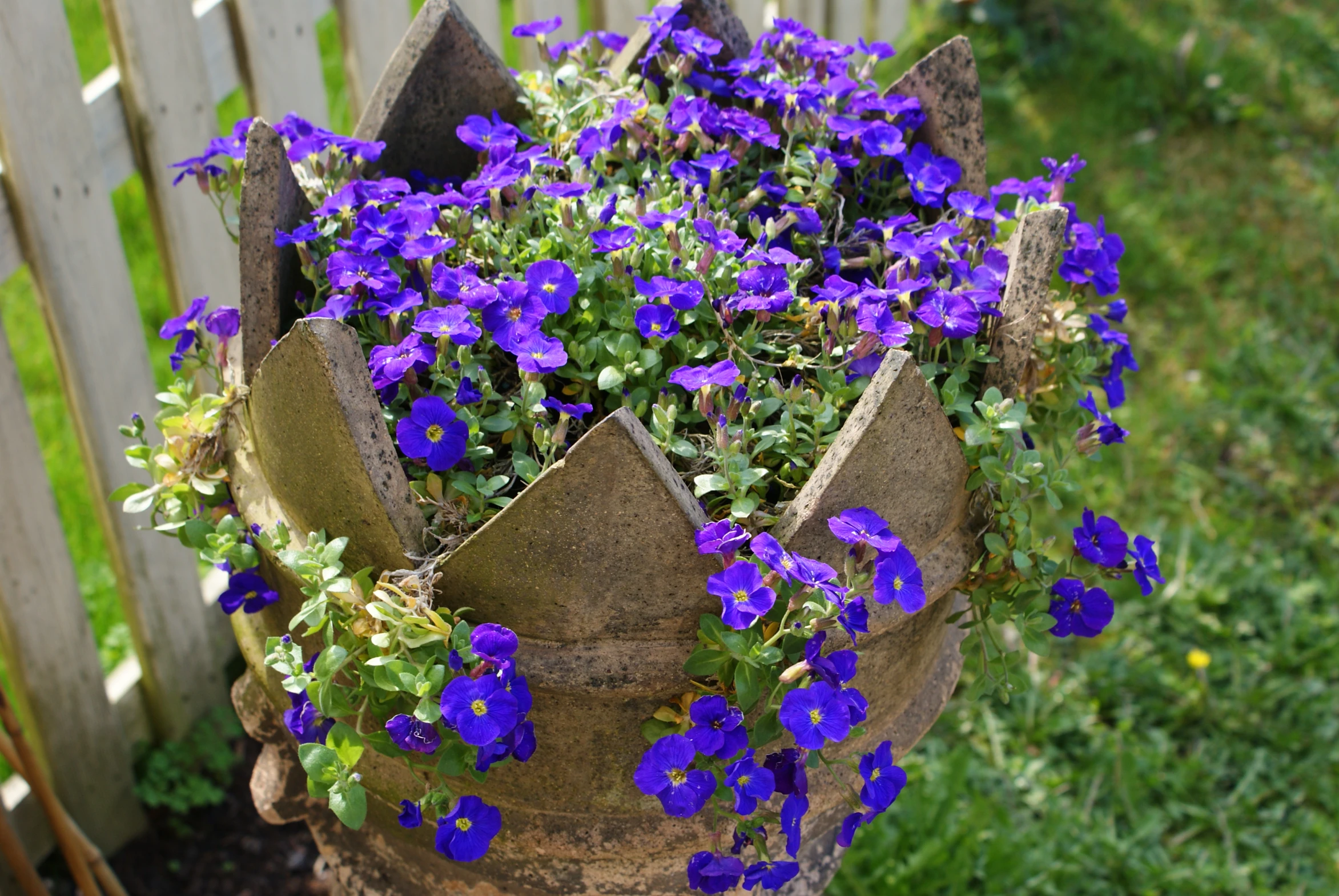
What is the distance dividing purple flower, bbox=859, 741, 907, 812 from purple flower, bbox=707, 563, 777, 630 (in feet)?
0.78

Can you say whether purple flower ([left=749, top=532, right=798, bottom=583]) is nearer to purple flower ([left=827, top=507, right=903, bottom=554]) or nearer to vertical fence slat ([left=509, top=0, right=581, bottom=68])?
purple flower ([left=827, top=507, right=903, bottom=554])

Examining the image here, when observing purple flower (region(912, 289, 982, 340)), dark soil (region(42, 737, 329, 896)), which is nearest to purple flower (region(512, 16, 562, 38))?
purple flower (region(912, 289, 982, 340))

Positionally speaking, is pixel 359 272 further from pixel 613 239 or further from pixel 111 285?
pixel 111 285

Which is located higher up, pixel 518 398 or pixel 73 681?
pixel 518 398

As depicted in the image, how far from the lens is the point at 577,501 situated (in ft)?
3.23

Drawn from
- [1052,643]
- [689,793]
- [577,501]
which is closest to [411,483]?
[577,501]

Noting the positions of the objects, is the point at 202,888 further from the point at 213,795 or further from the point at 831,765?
the point at 831,765

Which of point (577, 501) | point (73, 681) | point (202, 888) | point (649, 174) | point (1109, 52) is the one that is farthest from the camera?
point (1109, 52)

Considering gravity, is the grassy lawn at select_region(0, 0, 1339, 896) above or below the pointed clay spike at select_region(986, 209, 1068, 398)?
below

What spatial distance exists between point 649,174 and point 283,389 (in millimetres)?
560

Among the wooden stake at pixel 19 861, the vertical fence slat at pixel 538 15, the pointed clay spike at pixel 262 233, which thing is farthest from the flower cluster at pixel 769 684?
the vertical fence slat at pixel 538 15

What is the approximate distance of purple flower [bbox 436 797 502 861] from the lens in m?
1.03

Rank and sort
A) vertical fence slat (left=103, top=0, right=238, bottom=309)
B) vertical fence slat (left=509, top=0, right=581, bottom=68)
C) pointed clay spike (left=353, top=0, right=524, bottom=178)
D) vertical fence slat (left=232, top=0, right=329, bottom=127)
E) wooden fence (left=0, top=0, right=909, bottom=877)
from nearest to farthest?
1. pointed clay spike (left=353, top=0, right=524, bottom=178)
2. wooden fence (left=0, top=0, right=909, bottom=877)
3. vertical fence slat (left=103, top=0, right=238, bottom=309)
4. vertical fence slat (left=232, top=0, right=329, bottom=127)
5. vertical fence slat (left=509, top=0, right=581, bottom=68)

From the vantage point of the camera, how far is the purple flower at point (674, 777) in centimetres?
103
